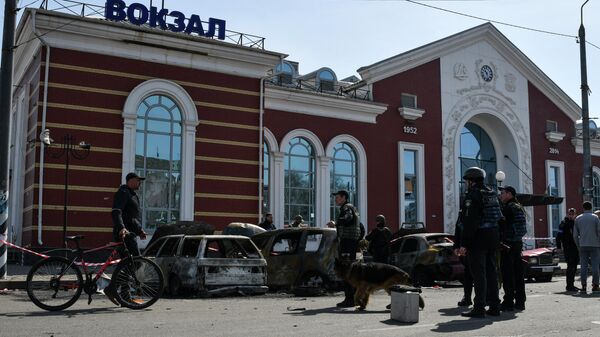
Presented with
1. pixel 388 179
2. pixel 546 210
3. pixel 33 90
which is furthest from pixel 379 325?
pixel 546 210

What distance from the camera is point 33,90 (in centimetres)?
1966

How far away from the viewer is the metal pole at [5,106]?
43.4 feet

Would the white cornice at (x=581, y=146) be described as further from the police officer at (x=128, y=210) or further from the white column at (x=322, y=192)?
the police officer at (x=128, y=210)

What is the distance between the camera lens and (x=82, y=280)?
8.96m

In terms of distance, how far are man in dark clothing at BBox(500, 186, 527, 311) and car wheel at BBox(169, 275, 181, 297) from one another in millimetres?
5561

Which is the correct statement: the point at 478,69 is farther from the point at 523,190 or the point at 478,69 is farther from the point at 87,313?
the point at 87,313

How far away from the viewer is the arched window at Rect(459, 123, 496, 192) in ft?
100

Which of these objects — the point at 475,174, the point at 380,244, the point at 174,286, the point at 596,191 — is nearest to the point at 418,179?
the point at 596,191

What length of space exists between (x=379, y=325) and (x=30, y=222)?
44.4 feet

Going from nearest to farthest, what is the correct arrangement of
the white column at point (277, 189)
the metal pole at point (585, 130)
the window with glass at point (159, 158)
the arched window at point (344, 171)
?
the window with glass at point (159, 158), the metal pole at point (585, 130), the white column at point (277, 189), the arched window at point (344, 171)

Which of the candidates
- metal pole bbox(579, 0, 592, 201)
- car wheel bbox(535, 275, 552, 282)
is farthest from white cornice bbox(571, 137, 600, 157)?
car wheel bbox(535, 275, 552, 282)

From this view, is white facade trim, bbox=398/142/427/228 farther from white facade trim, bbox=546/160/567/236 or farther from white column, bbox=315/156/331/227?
white facade trim, bbox=546/160/567/236

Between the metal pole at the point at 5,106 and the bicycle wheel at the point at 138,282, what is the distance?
5.29 metres

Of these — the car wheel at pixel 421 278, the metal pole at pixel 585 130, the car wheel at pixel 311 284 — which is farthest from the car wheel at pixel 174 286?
the metal pole at pixel 585 130
